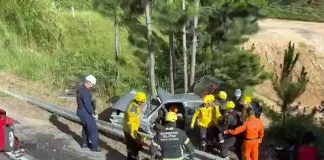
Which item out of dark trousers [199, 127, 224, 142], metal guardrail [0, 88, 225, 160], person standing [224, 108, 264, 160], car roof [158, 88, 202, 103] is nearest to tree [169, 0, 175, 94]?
metal guardrail [0, 88, 225, 160]

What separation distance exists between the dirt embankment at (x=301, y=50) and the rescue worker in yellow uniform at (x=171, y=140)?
25313 millimetres

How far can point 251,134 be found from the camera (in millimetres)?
10531

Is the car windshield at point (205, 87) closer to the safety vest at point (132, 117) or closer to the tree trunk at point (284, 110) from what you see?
the tree trunk at point (284, 110)

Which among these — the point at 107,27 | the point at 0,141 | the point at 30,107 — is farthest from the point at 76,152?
the point at 107,27

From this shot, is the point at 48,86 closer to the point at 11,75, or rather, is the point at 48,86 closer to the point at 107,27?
the point at 11,75

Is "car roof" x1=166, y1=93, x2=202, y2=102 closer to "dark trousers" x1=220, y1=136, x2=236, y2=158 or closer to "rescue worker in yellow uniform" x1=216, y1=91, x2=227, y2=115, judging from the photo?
"rescue worker in yellow uniform" x1=216, y1=91, x2=227, y2=115

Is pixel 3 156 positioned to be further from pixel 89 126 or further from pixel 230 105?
pixel 230 105

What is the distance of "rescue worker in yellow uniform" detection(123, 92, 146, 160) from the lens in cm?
1055

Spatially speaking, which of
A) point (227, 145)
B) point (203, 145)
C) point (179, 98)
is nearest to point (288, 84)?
point (179, 98)

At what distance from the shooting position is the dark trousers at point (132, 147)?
35.6 ft

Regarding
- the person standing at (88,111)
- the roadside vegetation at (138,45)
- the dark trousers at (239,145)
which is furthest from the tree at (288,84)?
the roadside vegetation at (138,45)

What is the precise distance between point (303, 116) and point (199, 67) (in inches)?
286

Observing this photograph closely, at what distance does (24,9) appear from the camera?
21.4m

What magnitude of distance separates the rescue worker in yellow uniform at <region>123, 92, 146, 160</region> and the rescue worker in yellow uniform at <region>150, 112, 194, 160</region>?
1610 mm
